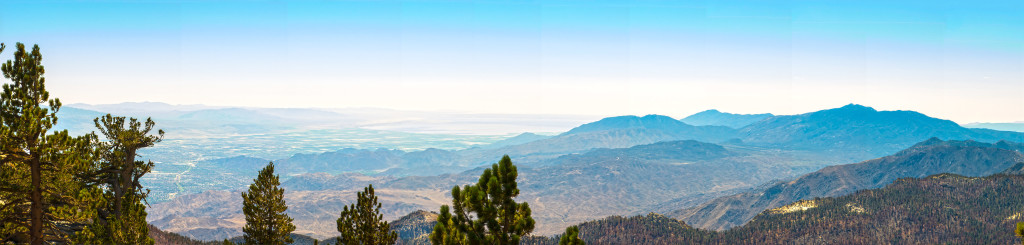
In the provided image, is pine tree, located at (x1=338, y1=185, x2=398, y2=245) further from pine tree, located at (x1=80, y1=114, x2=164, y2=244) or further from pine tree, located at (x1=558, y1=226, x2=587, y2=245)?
pine tree, located at (x1=80, y1=114, x2=164, y2=244)

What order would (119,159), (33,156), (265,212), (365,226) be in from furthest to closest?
(119,159) < (265,212) < (365,226) < (33,156)

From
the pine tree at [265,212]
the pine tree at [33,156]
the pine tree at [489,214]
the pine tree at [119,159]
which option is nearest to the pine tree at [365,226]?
the pine tree at [489,214]

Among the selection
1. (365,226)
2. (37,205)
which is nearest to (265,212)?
(365,226)

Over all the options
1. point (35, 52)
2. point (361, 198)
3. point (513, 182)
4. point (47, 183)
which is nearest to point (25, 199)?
point (47, 183)

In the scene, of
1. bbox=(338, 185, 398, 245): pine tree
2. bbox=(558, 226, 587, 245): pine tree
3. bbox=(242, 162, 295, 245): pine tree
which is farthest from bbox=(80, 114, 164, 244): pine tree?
bbox=(558, 226, 587, 245): pine tree

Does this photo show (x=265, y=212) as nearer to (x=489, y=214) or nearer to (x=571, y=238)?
(x=489, y=214)

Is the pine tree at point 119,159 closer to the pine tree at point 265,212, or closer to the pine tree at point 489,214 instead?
the pine tree at point 265,212

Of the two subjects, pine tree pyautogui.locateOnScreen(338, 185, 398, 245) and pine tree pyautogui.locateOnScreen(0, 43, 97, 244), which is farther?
pine tree pyautogui.locateOnScreen(338, 185, 398, 245)
